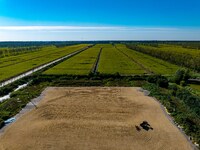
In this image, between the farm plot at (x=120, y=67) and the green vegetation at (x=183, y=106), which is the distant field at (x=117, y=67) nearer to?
the farm plot at (x=120, y=67)

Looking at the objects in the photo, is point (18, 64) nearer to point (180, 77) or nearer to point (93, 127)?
point (180, 77)

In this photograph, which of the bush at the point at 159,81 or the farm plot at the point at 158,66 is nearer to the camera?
the bush at the point at 159,81

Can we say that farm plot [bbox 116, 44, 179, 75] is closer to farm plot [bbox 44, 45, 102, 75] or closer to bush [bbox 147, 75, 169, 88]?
bush [bbox 147, 75, 169, 88]

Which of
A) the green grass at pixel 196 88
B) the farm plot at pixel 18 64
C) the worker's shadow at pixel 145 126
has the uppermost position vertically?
the worker's shadow at pixel 145 126

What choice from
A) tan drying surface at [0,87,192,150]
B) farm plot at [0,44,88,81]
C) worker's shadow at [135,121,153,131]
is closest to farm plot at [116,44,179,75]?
tan drying surface at [0,87,192,150]

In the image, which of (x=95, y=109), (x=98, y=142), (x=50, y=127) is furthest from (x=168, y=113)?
(x=50, y=127)

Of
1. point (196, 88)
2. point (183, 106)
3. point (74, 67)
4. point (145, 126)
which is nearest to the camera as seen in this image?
point (145, 126)

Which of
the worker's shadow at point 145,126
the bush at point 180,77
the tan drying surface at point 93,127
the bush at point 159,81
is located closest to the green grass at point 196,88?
the bush at point 180,77

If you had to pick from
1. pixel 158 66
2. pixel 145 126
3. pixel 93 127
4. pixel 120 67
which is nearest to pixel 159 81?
pixel 145 126
